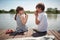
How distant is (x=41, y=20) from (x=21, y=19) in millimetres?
236

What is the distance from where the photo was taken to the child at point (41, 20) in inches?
57.2

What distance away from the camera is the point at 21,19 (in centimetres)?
147

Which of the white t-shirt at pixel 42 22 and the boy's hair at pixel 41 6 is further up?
the boy's hair at pixel 41 6

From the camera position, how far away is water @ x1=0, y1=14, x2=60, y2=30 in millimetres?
1466

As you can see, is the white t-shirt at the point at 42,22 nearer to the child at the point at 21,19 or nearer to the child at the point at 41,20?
the child at the point at 41,20

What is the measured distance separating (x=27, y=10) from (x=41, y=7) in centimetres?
17

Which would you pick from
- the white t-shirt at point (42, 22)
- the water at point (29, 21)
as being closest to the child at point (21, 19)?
the water at point (29, 21)

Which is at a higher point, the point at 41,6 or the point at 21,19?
the point at 41,6

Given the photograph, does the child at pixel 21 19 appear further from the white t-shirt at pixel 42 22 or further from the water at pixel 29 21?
the white t-shirt at pixel 42 22

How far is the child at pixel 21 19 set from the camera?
1.47 metres

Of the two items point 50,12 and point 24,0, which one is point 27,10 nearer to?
point 24,0

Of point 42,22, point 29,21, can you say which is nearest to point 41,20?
point 42,22

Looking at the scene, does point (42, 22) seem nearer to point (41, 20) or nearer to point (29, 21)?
point (41, 20)

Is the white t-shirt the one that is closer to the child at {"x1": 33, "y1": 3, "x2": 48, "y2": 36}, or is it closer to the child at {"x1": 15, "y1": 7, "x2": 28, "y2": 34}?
the child at {"x1": 33, "y1": 3, "x2": 48, "y2": 36}
